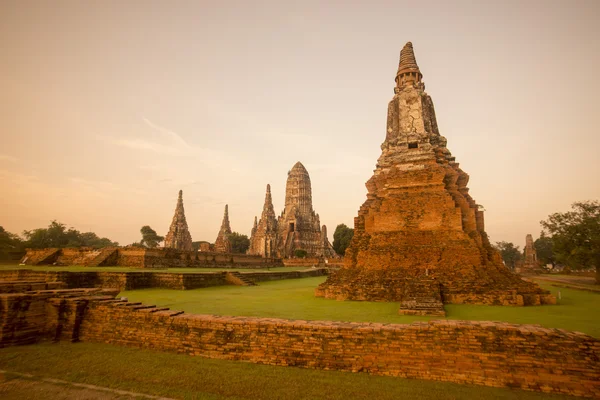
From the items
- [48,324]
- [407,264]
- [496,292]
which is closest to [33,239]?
[48,324]

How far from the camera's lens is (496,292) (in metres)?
9.39

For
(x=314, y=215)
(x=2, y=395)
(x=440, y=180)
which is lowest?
(x=2, y=395)

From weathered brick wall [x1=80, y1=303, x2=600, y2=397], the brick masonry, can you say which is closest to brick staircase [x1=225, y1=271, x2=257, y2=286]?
the brick masonry

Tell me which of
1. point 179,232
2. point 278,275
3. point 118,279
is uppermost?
point 179,232

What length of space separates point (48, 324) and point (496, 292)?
10.9 metres

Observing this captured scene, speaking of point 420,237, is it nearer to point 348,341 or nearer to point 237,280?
point 348,341

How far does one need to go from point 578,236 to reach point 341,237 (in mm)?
40963

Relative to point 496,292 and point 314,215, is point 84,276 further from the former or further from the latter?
point 314,215

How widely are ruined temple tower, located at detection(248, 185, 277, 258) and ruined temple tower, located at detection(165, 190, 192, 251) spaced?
10.4 m

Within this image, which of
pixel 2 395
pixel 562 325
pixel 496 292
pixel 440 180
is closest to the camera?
pixel 2 395

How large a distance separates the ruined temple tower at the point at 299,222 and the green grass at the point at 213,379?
144 ft

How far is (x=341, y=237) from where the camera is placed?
200 ft

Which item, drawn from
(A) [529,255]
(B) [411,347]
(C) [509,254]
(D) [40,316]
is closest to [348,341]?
(B) [411,347]

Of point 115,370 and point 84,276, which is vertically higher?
point 84,276
